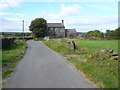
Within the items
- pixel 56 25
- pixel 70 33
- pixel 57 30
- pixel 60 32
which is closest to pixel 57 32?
pixel 57 30

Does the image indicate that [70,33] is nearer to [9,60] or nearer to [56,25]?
[56,25]

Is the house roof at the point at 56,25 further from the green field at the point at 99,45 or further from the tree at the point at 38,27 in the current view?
the green field at the point at 99,45

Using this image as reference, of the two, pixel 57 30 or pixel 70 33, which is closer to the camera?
pixel 57 30

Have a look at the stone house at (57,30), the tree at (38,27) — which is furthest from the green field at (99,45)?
the stone house at (57,30)

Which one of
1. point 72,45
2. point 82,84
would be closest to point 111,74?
point 82,84

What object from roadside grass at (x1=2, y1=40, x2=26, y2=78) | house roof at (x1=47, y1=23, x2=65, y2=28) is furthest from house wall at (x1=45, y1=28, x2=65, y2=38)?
roadside grass at (x1=2, y1=40, x2=26, y2=78)

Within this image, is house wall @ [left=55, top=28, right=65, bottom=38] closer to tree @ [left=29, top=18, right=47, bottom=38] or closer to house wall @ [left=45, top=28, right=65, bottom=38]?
house wall @ [left=45, top=28, right=65, bottom=38]

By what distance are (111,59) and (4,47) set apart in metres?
22.4

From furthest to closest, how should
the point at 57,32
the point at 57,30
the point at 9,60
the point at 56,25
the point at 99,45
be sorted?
the point at 56,25
the point at 57,30
the point at 57,32
the point at 99,45
the point at 9,60

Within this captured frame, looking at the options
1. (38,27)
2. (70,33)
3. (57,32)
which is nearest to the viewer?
(38,27)

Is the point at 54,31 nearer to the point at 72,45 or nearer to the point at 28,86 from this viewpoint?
the point at 72,45

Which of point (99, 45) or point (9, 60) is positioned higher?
point (99, 45)

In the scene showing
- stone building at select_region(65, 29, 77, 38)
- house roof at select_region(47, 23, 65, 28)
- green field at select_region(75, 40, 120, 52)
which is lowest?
green field at select_region(75, 40, 120, 52)

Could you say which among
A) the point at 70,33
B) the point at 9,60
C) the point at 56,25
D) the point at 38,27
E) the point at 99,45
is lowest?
the point at 9,60
